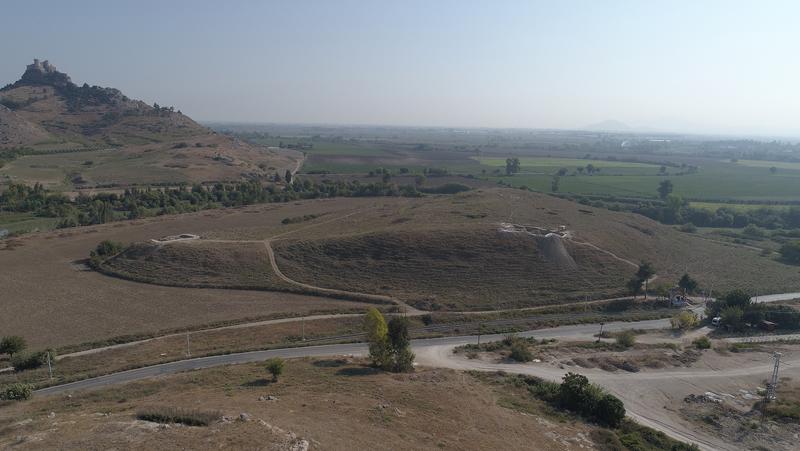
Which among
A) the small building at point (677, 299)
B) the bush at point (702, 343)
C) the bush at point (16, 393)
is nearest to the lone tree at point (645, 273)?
the small building at point (677, 299)

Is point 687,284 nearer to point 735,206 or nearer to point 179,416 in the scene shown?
point 179,416

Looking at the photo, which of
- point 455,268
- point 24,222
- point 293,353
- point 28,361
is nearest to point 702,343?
point 455,268

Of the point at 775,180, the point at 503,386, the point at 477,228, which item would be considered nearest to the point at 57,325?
the point at 503,386

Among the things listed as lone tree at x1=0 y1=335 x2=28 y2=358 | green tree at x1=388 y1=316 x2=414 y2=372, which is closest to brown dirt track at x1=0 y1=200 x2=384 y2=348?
lone tree at x1=0 y1=335 x2=28 y2=358

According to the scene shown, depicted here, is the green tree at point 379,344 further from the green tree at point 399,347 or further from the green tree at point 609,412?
the green tree at point 609,412

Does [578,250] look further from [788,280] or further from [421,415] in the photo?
[421,415]

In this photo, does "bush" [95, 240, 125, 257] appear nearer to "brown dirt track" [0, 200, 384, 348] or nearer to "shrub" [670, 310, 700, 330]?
"brown dirt track" [0, 200, 384, 348]
